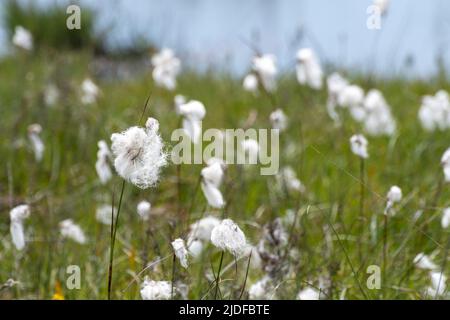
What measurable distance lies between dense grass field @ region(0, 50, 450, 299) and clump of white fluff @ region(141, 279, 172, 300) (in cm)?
5

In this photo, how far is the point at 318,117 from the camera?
4.55 metres

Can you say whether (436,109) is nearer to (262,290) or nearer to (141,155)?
(262,290)

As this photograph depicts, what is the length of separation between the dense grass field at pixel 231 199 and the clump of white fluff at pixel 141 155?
0.32 feet

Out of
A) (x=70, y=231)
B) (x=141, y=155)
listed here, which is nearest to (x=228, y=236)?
(x=141, y=155)

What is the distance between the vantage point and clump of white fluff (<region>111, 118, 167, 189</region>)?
1623mm

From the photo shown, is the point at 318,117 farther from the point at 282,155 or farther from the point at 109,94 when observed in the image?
the point at 109,94

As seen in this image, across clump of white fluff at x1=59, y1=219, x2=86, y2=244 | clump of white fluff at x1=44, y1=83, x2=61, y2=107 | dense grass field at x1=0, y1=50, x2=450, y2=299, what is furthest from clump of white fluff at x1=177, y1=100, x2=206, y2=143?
clump of white fluff at x1=44, y1=83, x2=61, y2=107

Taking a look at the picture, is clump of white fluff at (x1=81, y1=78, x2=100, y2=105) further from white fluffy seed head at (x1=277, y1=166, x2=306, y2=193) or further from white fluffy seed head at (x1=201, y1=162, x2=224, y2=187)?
white fluffy seed head at (x1=201, y1=162, x2=224, y2=187)

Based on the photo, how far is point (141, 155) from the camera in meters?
1.63

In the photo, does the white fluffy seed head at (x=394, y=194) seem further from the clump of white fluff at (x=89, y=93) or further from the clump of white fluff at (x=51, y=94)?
the clump of white fluff at (x=51, y=94)

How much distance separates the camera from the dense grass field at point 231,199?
93.6 inches

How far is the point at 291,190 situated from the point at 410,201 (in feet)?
1.70
